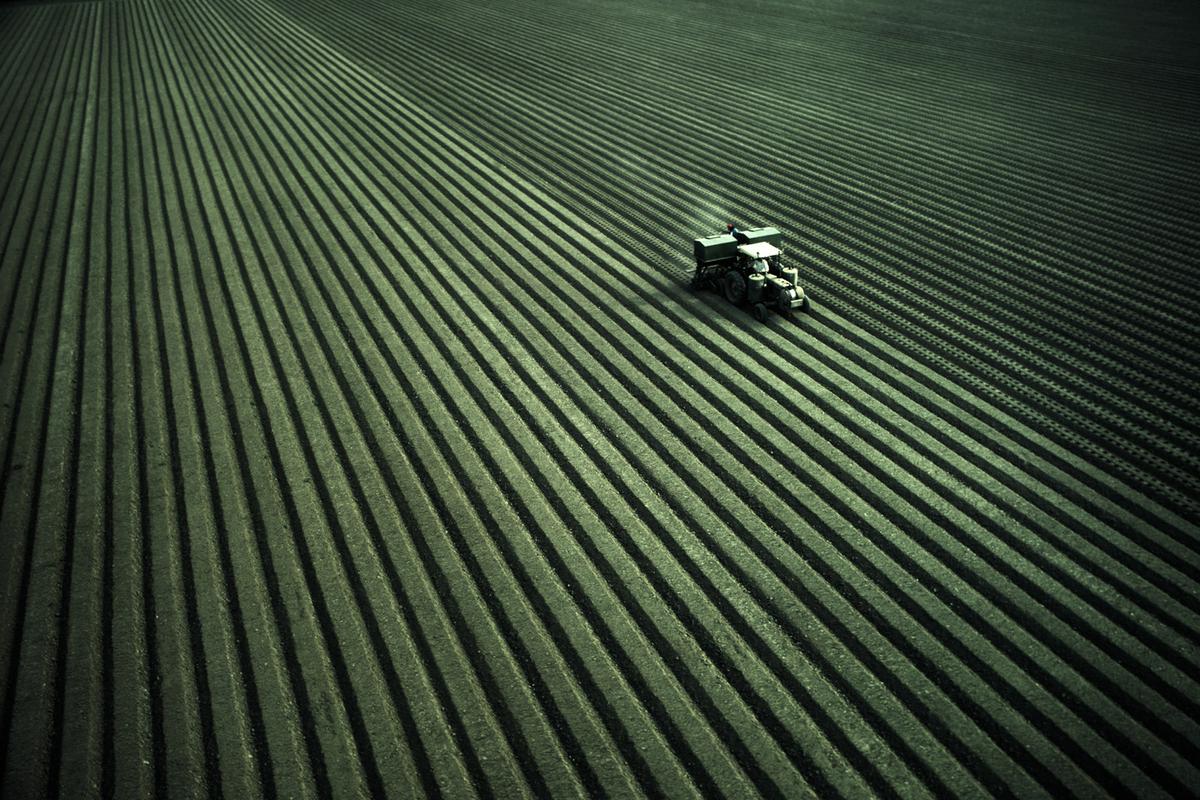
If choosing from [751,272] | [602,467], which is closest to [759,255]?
[751,272]

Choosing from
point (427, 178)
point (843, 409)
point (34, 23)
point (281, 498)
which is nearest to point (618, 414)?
point (843, 409)

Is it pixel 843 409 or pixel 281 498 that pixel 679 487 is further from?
pixel 281 498

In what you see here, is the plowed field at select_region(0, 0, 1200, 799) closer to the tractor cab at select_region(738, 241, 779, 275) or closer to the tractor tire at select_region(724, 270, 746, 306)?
the tractor tire at select_region(724, 270, 746, 306)

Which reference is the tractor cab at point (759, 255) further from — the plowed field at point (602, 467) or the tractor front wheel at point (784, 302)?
the plowed field at point (602, 467)

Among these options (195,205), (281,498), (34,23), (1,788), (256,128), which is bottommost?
(1,788)

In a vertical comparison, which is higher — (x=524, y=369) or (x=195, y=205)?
(x=195, y=205)

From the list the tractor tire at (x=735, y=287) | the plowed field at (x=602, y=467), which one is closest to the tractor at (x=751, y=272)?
the tractor tire at (x=735, y=287)

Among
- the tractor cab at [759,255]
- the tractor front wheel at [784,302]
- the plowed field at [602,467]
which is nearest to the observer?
the plowed field at [602,467]
